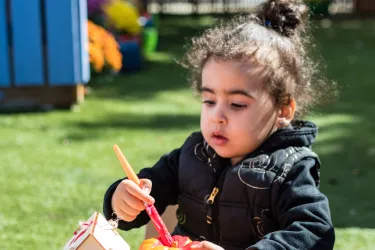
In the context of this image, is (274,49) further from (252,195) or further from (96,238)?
(96,238)

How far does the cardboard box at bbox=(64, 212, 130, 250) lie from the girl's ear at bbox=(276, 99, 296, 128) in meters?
0.69

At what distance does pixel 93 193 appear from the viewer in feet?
11.2

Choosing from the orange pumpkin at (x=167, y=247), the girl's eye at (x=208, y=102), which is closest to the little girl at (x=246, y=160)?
the girl's eye at (x=208, y=102)

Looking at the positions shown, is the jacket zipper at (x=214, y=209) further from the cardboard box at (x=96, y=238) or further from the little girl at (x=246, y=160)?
the cardboard box at (x=96, y=238)

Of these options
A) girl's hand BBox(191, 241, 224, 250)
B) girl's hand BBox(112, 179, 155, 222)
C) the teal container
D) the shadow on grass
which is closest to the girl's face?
girl's hand BBox(112, 179, 155, 222)

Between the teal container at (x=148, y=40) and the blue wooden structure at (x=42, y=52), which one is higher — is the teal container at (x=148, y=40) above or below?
below

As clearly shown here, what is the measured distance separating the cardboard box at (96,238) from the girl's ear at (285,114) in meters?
0.69

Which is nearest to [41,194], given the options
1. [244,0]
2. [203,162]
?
[203,162]

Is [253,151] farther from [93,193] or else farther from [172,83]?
[172,83]

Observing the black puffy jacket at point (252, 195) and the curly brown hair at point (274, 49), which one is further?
the curly brown hair at point (274, 49)

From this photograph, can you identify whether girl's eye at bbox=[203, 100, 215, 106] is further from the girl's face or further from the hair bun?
the hair bun

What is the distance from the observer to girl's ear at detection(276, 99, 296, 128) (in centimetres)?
219

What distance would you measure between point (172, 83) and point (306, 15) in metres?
4.30

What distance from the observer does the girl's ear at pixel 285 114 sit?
2.19 meters
